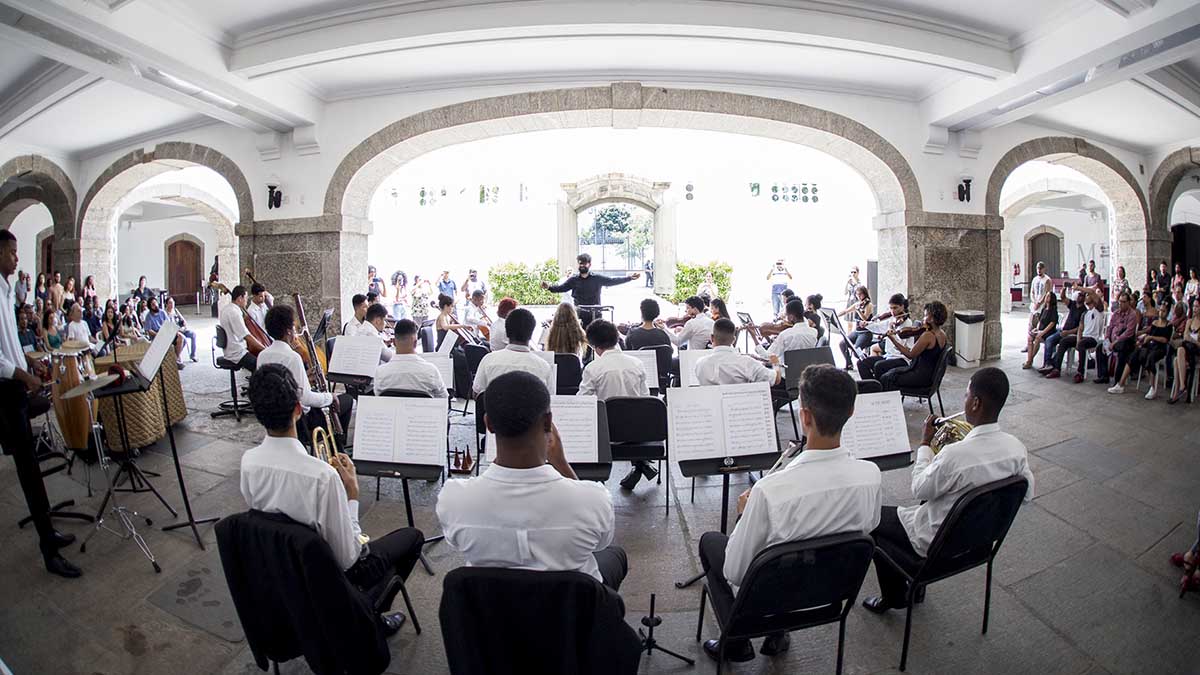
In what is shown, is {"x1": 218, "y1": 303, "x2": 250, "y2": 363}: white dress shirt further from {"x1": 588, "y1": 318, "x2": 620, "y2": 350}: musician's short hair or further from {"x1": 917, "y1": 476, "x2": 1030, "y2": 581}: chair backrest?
{"x1": 917, "y1": 476, "x2": 1030, "y2": 581}: chair backrest

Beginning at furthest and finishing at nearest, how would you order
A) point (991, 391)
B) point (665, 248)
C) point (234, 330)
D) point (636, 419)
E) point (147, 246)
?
point (147, 246) → point (665, 248) → point (234, 330) → point (636, 419) → point (991, 391)

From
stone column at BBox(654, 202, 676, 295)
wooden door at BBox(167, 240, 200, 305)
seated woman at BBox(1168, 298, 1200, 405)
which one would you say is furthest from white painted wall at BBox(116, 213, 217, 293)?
seated woman at BBox(1168, 298, 1200, 405)

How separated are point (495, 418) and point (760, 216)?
53.4ft

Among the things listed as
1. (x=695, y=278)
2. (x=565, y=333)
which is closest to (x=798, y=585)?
(x=565, y=333)

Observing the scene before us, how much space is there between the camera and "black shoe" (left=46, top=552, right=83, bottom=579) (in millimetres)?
2951

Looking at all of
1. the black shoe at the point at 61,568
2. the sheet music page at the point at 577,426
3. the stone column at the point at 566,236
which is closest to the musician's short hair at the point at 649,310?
the sheet music page at the point at 577,426

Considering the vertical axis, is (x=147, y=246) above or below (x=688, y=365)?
above

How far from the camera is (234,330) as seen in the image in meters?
5.59

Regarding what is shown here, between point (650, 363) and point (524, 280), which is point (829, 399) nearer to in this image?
point (650, 363)

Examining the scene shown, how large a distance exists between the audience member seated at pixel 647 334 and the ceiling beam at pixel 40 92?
5.96m

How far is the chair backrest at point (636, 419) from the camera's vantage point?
3.38 metres

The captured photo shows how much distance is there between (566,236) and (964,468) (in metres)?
14.2

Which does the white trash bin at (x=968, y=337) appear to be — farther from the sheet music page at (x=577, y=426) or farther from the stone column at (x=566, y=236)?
the stone column at (x=566, y=236)

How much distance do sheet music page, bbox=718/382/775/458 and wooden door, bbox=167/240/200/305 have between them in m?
22.1
